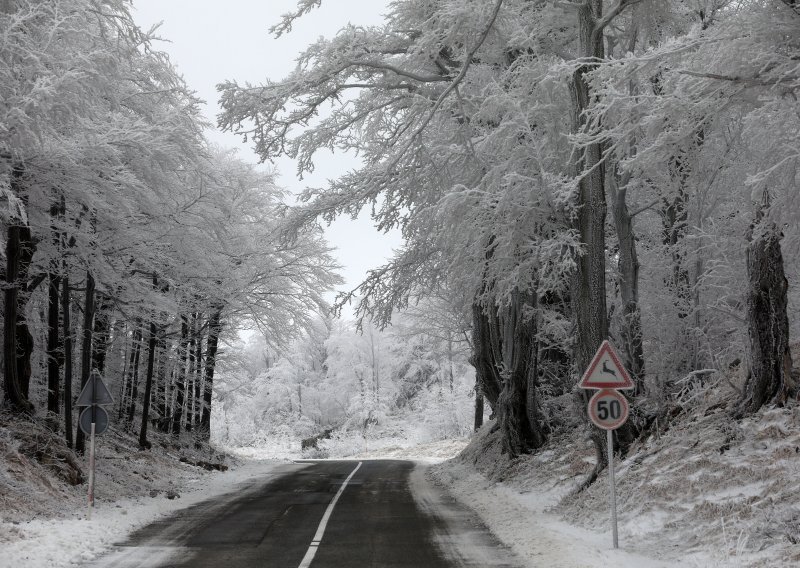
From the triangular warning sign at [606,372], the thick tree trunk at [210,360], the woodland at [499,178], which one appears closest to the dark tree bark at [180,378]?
the thick tree trunk at [210,360]

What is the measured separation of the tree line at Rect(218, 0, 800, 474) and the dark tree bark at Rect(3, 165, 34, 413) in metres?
5.03

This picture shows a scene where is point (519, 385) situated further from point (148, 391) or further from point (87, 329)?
point (148, 391)

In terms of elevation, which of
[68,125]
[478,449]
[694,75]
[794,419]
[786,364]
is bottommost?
[478,449]

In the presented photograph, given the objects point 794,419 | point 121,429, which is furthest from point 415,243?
point 121,429

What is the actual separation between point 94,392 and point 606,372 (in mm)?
8872

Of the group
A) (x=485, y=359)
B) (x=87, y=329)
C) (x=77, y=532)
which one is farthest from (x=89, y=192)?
(x=485, y=359)

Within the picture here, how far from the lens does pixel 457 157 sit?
14.0 meters

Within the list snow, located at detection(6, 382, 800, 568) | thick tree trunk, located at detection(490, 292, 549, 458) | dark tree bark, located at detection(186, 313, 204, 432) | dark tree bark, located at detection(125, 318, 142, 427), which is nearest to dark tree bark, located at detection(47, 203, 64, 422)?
snow, located at detection(6, 382, 800, 568)

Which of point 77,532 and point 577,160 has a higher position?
point 577,160

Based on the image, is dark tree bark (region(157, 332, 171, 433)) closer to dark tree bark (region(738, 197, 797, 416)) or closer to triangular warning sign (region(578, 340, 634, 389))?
triangular warning sign (region(578, 340, 634, 389))

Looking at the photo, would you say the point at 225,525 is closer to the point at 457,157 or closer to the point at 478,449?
the point at 457,157

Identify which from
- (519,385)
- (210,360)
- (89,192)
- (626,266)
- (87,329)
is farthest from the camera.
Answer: (210,360)

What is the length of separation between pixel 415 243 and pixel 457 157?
376cm

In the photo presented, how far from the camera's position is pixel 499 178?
41.3ft
